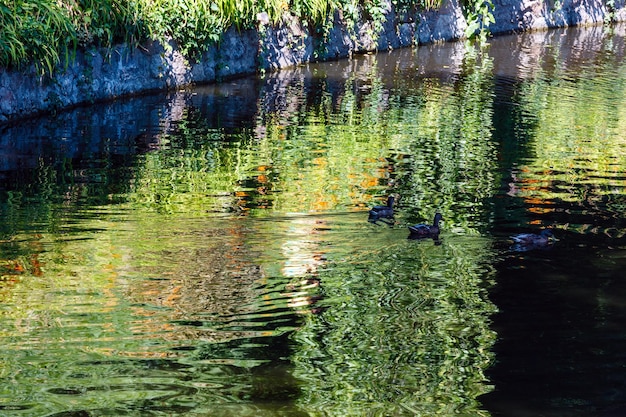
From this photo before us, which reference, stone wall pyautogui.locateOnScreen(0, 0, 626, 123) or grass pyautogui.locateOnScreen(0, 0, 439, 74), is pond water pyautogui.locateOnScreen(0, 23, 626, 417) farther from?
grass pyautogui.locateOnScreen(0, 0, 439, 74)

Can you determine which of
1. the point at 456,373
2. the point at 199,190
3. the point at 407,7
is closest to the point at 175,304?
the point at 456,373

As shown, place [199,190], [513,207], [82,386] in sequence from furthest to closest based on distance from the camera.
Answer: [199,190] < [513,207] < [82,386]

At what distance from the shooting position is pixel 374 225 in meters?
9.52

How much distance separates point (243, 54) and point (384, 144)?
683 cm

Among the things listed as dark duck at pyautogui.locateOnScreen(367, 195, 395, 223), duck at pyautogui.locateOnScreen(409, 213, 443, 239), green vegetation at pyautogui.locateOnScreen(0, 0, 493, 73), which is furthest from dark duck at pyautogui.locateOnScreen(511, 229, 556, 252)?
green vegetation at pyautogui.locateOnScreen(0, 0, 493, 73)

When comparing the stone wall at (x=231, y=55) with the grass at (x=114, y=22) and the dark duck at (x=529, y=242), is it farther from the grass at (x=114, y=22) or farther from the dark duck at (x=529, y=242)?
the dark duck at (x=529, y=242)

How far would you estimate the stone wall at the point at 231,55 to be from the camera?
15828mm

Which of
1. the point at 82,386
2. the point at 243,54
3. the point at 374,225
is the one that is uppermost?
the point at 243,54

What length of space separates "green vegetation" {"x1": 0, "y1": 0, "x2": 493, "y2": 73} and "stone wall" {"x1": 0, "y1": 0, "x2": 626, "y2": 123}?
9.3 inches

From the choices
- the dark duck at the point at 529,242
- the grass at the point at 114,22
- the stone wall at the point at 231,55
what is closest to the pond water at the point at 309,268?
the dark duck at the point at 529,242

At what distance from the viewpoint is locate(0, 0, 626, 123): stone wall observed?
15828 mm

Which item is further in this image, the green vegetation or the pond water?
the green vegetation

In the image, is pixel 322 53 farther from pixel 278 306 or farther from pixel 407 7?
pixel 278 306

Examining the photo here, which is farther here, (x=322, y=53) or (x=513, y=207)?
(x=322, y=53)
